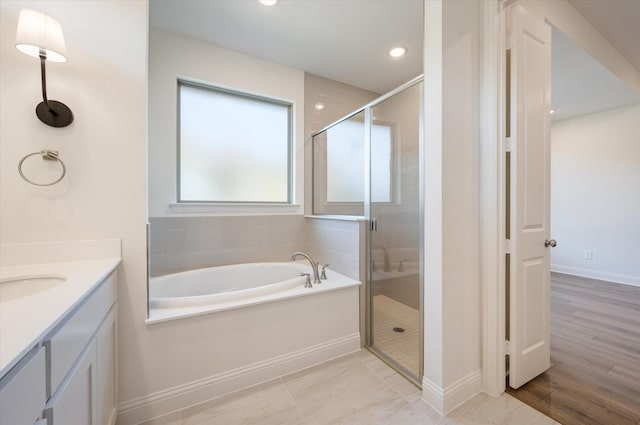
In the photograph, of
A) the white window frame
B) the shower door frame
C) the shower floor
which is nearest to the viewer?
the shower door frame

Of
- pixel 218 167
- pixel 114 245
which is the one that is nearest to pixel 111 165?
pixel 114 245

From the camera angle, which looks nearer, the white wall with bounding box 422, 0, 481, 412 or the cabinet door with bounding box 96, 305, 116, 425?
the cabinet door with bounding box 96, 305, 116, 425

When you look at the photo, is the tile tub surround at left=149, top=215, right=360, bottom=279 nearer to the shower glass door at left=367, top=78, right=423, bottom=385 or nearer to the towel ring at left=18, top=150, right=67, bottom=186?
the shower glass door at left=367, top=78, right=423, bottom=385

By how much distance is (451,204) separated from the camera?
4.61 feet

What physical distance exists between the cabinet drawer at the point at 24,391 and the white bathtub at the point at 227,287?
797mm

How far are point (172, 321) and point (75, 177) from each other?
86 centimetres

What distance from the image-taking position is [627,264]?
3.47 metres

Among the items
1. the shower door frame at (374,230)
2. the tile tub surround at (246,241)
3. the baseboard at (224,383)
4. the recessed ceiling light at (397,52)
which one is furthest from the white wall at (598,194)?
the baseboard at (224,383)

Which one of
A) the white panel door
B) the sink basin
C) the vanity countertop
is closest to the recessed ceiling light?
the white panel door

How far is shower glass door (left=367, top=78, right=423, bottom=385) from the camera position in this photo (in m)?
1.88

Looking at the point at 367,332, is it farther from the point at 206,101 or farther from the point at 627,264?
the point at 627,264

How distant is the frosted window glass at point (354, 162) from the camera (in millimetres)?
2135

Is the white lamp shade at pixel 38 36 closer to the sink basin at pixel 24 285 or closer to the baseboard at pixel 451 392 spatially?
the sink basin at pixel 24 285

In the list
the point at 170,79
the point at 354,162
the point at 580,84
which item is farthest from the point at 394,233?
the point at 580,84
